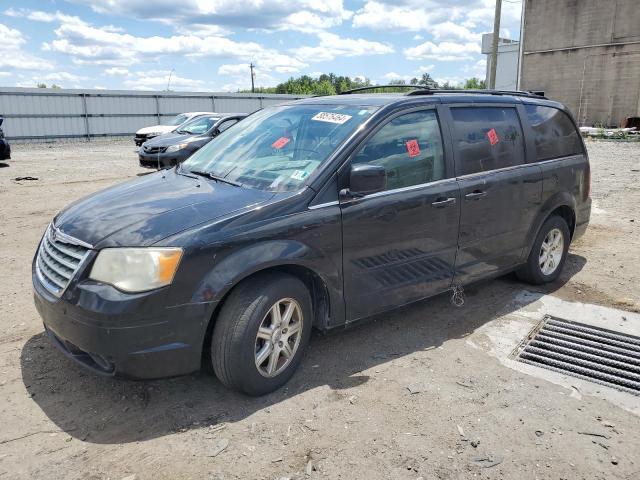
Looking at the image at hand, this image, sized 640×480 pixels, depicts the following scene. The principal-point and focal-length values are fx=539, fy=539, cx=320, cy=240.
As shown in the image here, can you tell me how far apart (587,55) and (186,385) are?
1330 inches

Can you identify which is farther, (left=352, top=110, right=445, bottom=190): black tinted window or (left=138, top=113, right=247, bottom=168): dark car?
(left=138, top=113, right=247, bottom=168): dark car

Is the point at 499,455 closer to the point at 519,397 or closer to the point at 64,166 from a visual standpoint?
the point at 519,397

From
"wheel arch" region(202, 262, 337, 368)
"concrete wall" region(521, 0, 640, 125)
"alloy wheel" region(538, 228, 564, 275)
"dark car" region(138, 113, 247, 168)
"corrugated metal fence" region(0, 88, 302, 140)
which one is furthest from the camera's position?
"concrete wall" region(521, 0, 640, 125)

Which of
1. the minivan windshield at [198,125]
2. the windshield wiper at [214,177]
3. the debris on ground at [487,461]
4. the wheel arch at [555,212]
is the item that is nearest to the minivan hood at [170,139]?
the minivan windshield at [198,125]

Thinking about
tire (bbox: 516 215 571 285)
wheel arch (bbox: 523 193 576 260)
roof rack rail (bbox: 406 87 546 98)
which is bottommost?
tire (bbox: 516 215 571 285)

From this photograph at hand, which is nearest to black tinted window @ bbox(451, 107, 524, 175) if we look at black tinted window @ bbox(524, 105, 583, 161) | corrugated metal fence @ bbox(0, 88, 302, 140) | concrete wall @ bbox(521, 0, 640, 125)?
black tinted window @ bbox(524, 105, 583, 161)

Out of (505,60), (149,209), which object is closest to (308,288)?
(149,209)

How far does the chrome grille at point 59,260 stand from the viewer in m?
3.02

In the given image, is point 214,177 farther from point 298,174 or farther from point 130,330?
point 130,330

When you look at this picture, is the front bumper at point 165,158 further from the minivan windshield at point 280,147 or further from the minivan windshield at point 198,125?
the minivan windshield at point 280,147

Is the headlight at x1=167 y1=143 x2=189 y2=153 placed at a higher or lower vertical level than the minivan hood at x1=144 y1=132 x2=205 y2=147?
lower

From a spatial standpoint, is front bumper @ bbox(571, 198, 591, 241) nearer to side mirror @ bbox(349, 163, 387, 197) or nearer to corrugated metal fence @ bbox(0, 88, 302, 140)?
side mirror @ bbox(349, 163, 387, 197)

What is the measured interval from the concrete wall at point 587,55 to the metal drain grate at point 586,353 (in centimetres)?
2993

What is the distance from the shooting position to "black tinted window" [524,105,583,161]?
5035 mm
